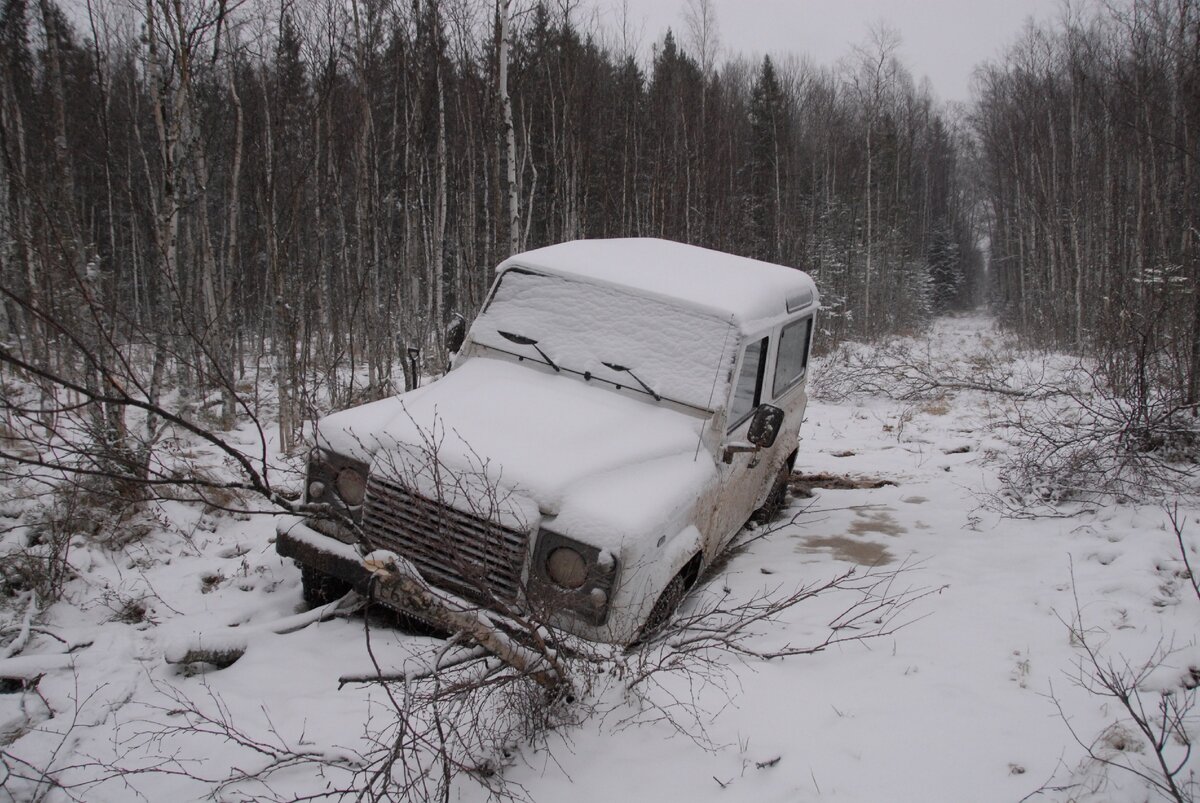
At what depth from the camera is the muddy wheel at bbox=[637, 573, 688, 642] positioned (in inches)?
126

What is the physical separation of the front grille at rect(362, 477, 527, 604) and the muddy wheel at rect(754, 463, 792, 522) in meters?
2.99

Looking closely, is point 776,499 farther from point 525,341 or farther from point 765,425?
point 525,341

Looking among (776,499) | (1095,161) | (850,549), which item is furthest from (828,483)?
(1095,161)

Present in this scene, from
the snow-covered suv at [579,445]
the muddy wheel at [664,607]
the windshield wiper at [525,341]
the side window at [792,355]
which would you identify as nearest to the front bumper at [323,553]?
the snow-covered suv at [579,445]

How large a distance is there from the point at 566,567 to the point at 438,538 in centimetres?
61

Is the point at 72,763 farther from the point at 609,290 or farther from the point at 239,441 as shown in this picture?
the point at 239,441

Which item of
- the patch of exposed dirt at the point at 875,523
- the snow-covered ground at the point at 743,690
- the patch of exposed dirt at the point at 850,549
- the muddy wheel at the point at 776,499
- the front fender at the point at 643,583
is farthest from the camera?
the muddy wheel at the point at 776,499

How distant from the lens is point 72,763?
2.54 m

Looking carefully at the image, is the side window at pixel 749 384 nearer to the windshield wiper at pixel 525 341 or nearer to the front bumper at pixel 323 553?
the windshield wiper at pixel 525 341

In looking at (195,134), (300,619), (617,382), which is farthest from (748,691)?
(195,134)

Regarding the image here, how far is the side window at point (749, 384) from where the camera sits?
14.4 ft

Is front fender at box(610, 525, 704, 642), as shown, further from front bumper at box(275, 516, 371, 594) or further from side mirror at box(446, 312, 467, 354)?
side mirror at box(446, 312, 467, 354)

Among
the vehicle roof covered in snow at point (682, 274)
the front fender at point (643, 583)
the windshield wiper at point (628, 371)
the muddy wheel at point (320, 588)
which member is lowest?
the muddy wheel at point (320, 588)

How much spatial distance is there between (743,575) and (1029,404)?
286 inches
